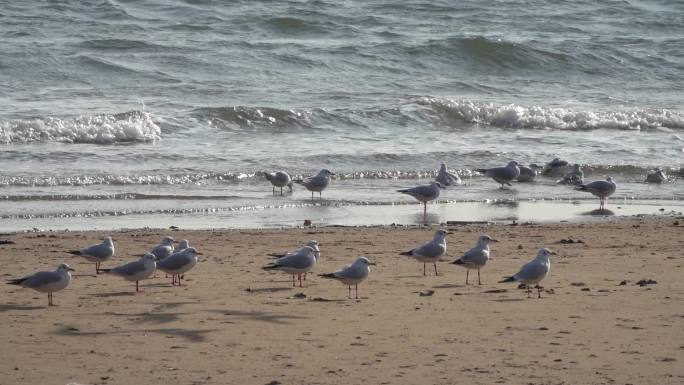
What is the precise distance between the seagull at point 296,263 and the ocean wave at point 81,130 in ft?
36.1

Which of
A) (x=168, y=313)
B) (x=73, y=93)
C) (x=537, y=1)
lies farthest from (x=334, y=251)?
(x=537, y=1)

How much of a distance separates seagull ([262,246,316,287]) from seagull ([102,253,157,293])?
37.4 inches

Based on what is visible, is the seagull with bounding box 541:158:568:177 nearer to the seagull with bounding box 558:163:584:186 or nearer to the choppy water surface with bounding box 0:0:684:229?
the choppy water surface with bounding box 0:0:684:229

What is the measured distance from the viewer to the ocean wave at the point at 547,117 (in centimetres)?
2383

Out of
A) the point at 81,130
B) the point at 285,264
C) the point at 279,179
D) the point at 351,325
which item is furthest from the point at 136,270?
the point at 81,130

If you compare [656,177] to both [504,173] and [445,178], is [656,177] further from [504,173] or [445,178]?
[445,178]

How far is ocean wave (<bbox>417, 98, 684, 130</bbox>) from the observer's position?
2383 cm

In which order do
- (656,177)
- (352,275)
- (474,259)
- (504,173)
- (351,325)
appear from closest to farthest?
(351,325) → (352,275) → (474,259) → (504,173) → (656,177)

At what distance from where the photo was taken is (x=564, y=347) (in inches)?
314

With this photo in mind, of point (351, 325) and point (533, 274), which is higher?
point (533, 274)

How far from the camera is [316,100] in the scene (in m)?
24.6

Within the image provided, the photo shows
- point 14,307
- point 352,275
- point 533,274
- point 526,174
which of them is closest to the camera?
point 14,307

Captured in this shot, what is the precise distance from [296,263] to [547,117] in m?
14.7

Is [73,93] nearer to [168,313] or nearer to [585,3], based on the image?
[168,313]
